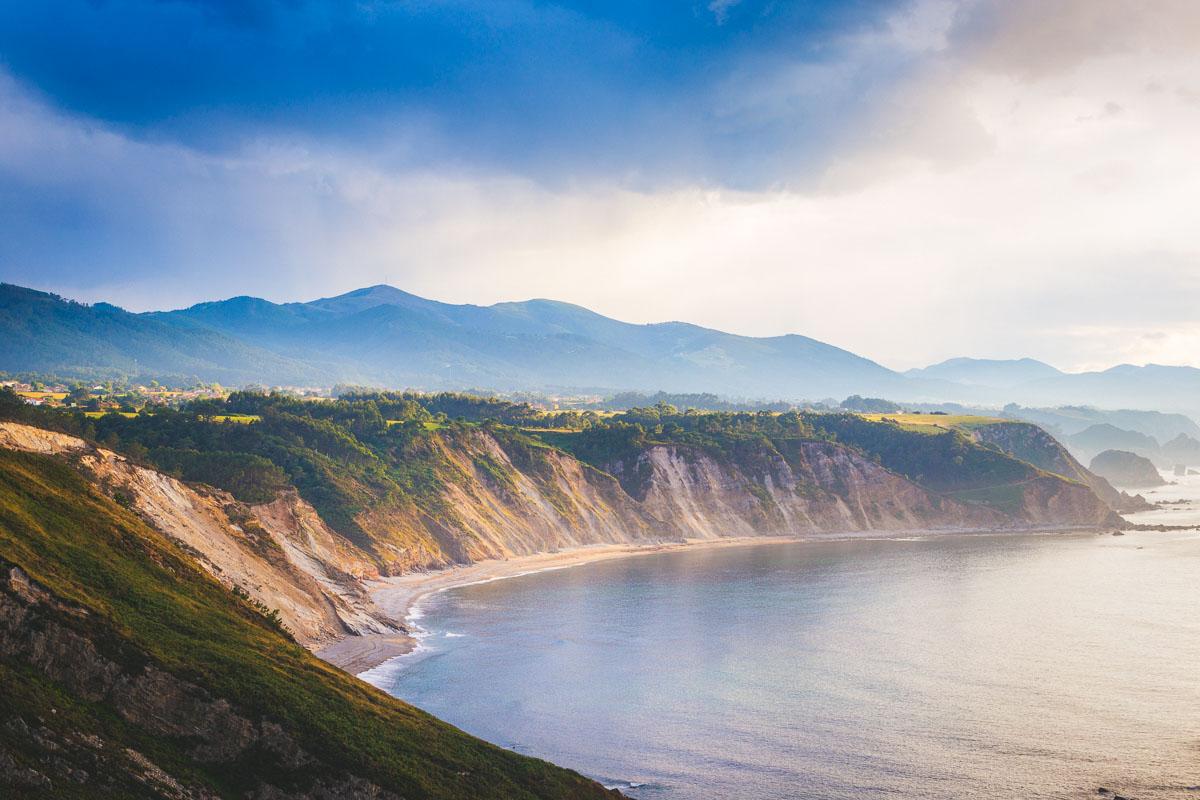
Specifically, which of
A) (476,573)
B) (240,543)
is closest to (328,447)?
(476,573)

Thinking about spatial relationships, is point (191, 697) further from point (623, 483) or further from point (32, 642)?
point (623, 483)

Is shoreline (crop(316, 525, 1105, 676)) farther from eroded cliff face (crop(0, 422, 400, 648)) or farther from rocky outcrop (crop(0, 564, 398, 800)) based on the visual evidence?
rocky outcrop (crop(0, 564, 398, 800))

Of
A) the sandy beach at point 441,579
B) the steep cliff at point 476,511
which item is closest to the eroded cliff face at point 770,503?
the steep cliff at point 476,511

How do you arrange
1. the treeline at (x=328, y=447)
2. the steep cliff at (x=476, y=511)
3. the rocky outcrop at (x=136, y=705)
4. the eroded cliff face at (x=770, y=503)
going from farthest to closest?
the eroded cliff face at (x=770, y=503) → the treeline at (x=328, y=447) → the steep cliff at (x=476, y=511) → the rocky outcrop at (x=136, y=705)

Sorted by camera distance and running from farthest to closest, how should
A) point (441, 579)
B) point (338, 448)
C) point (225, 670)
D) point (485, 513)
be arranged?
point (485, 513)
point (338, 448)
point (441, 579)
point (225, 670)

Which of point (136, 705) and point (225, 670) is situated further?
point (225, 670)

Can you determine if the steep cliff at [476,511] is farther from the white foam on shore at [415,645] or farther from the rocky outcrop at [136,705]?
the rocky outcrop at [136,705]

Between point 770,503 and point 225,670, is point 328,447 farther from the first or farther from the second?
point 225,670

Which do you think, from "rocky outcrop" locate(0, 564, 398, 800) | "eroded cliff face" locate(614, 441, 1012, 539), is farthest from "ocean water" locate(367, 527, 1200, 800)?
"eroded cliff face" locate(614, 441, 1012, 539)
